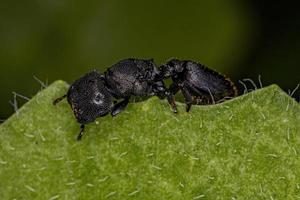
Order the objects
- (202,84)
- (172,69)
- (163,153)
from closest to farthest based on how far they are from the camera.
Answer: (163,153)
(202,84)
(172,69)

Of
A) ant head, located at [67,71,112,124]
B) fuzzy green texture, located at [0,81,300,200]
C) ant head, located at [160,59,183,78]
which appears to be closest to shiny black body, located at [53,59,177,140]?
ant head, located at [67,71,112,124]

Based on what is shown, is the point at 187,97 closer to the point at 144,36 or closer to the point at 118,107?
the point at 118,107

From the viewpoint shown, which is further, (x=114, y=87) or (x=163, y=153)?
(x=114, y=87)

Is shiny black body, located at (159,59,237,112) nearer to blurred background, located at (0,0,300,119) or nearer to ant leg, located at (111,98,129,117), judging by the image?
ant leg, located at (111,98,129,117)

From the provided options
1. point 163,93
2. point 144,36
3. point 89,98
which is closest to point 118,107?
point 163,93

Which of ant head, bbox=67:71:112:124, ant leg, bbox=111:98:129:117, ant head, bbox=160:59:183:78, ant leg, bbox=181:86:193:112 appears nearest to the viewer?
ant leg, bbox=181:86:193:112

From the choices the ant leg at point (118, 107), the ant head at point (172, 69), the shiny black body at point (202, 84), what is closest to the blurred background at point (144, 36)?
the ant head at point (172, 69)

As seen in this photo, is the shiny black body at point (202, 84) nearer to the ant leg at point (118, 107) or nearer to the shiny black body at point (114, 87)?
the shiny black body at point (114, 87)

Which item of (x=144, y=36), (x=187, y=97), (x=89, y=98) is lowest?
(x=144, y=36)

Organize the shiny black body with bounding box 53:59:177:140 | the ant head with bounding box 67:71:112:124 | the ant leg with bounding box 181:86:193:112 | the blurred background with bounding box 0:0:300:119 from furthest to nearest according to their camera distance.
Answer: the blurred background with bounding box 0:0:300:119, the shiny black body with bounding box 53:59:177:140, the ant head with bounding box 67:71:112:124, the ant leg with bounding box 181:86:193:112

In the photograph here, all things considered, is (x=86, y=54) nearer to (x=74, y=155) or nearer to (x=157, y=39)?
(x=157, y=39)
